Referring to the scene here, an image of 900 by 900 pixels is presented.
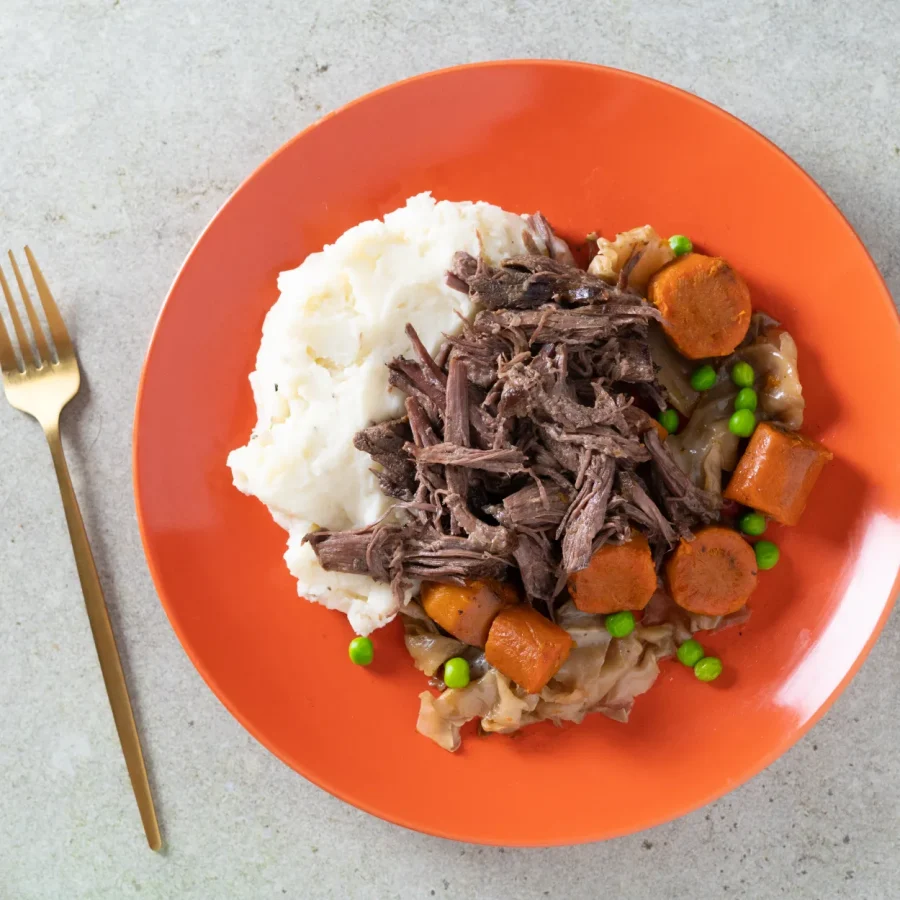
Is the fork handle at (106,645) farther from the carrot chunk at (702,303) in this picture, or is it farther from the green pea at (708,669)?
the carrot chunk at (702,303)

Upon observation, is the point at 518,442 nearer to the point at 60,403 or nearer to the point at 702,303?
the point at 702,303

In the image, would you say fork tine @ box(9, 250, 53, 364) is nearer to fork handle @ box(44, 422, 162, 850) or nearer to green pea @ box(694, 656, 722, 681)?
fork handle @ box(44, 422, 162, 850)

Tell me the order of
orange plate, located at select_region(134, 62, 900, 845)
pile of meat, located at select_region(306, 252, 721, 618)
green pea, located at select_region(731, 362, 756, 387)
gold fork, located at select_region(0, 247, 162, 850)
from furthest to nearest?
gold fork, located at select_region(0, 247, 162, 850), green pea, located at select_region(731, 362, 756, 387), orange plate, located at select_region(134, 62, 900, 845), pile of meat, located at select_region(306, 252, 721, 618)

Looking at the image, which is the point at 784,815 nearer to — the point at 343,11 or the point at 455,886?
the point at 455,886

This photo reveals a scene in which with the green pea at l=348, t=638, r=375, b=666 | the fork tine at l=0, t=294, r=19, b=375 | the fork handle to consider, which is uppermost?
the fork tine at l=0, t=294, r=19, b=375

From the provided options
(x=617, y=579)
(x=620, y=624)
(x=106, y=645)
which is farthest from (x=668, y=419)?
(x=106, y=645)

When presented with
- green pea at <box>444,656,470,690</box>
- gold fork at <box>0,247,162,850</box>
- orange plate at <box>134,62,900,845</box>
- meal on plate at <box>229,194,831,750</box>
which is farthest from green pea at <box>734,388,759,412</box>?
gold fork at <box>0,247,162,850</box>

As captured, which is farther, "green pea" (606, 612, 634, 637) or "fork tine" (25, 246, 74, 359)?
"fork tine" (25, 246, 74, 359)
